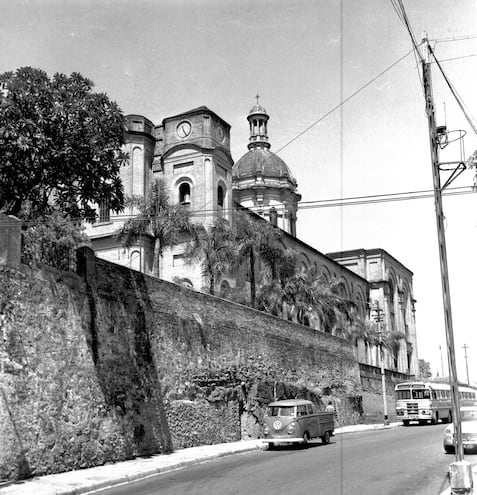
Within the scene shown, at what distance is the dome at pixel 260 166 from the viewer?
70.9m

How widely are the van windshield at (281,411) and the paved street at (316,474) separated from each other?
2.17 meters

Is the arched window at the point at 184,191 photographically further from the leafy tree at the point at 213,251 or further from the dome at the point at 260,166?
the dome at the point at 260,166

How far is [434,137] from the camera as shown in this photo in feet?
39.0

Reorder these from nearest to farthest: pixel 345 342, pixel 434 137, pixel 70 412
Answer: pixel 434 137 → pixel 70 412 → pixel 345 342

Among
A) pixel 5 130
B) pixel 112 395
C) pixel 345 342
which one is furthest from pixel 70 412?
pixel 345 342

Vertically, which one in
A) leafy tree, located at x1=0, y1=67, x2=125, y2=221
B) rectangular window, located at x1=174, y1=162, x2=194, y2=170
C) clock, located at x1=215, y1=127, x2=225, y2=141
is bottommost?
leafy tree, located at x1=0, y1=67, x2=125, y2=221

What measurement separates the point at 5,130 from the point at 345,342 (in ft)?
→ 93.3

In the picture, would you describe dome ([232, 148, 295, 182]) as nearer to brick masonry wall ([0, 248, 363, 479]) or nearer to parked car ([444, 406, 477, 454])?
brick masonry wall ([0, 248, 363, 479])

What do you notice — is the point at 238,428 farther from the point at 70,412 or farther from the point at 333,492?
the point at 333,492

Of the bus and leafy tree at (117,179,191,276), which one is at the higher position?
leafy tree at (117,179,191,276)

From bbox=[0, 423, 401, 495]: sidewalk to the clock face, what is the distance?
26.5 meters

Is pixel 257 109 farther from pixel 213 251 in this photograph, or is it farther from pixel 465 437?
pixel 465 437

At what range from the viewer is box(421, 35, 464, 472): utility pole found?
35.9ft

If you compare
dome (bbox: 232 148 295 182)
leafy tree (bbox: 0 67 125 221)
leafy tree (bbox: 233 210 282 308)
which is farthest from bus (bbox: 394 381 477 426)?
dome (bbox: 232 148 295 182)
